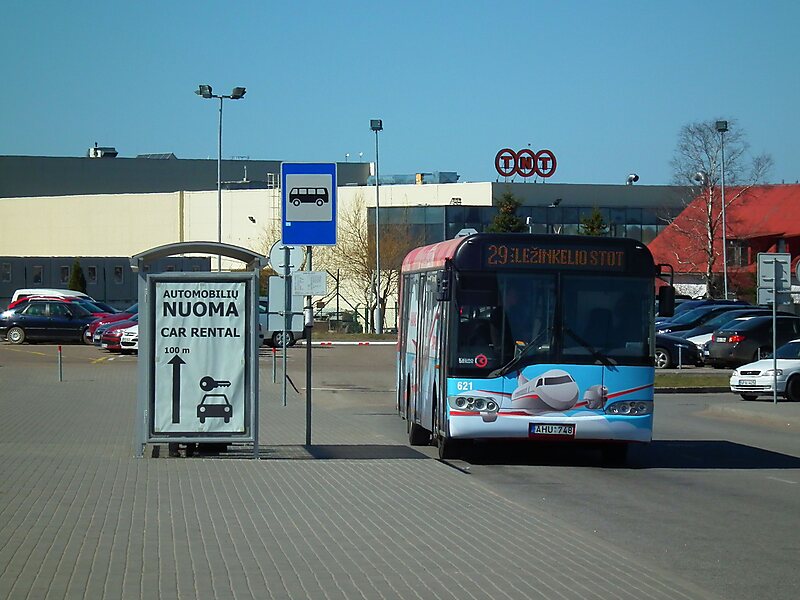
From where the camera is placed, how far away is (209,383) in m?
13.6

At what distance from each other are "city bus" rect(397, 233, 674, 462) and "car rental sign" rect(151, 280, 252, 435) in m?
2.64

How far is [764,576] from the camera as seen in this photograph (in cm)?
843

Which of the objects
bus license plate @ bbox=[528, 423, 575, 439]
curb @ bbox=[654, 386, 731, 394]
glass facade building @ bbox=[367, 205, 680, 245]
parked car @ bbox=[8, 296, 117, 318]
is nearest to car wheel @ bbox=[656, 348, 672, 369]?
curb @ bbox=[654, 386, 731, 394]

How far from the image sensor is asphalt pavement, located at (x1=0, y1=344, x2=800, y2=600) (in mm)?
7359

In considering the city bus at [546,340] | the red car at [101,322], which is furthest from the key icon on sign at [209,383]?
the red car at [101,322]

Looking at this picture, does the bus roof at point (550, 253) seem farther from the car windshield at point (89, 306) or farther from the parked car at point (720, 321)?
the car windshield at point (89, 306)

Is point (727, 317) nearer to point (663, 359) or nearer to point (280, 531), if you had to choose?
point (663, 359)

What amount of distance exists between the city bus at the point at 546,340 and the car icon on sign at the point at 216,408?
275cm

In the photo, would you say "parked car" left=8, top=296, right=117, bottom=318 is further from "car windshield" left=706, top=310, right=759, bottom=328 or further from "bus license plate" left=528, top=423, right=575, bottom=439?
"bus license plate" left=528, top=423, right=575, bottom=439

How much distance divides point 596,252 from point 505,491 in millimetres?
3712

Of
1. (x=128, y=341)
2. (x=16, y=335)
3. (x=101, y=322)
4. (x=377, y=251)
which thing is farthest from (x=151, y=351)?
(x=377, y=251)

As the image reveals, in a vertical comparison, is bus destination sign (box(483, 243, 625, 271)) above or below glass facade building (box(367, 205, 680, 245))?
below

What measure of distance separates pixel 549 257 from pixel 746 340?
23.2 metres

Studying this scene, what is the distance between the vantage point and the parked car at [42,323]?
45.4 m
